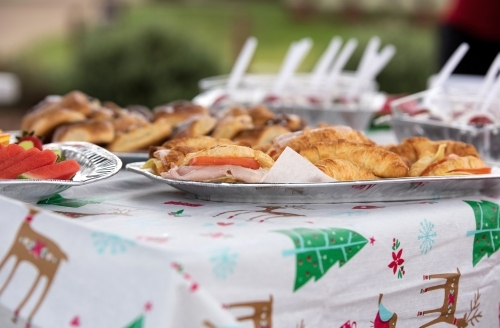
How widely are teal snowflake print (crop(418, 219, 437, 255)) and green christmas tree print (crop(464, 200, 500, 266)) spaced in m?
0.09

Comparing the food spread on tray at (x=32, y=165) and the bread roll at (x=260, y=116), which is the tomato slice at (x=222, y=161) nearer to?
the food spread on tray at (x=32, y=165)

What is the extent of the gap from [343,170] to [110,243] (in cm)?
44

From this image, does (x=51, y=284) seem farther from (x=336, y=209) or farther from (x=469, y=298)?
(x=469, y=298)

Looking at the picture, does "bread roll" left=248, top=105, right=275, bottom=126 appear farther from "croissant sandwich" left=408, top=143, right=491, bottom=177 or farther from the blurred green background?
the blurred green background

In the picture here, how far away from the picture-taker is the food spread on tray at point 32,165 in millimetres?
1113

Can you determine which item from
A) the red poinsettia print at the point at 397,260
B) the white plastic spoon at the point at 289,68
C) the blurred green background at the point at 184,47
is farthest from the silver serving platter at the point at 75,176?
the blurred green background at the point at 184,47

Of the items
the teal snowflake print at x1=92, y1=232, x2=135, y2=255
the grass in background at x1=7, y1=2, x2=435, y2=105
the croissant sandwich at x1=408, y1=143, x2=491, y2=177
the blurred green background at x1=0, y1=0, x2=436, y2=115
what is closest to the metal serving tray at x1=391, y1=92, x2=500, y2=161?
the croissant sandwich at x1=408, y1=143, x2=491, y2=177

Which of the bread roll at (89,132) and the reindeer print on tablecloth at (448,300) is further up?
the bread roll at (89,132)

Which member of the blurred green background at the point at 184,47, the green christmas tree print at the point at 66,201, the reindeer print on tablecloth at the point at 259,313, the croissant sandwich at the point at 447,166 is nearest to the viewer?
the reindeer print on tablecloth at the point at 259,313

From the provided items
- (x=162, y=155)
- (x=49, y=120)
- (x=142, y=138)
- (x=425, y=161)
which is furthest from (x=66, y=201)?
(x=425, y=161)

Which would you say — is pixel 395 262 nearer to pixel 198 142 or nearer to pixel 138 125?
pixel 198 142

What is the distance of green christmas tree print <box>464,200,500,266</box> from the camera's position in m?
1.18

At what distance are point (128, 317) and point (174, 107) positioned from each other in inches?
43.2

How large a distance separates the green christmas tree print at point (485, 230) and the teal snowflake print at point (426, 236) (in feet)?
0.30
